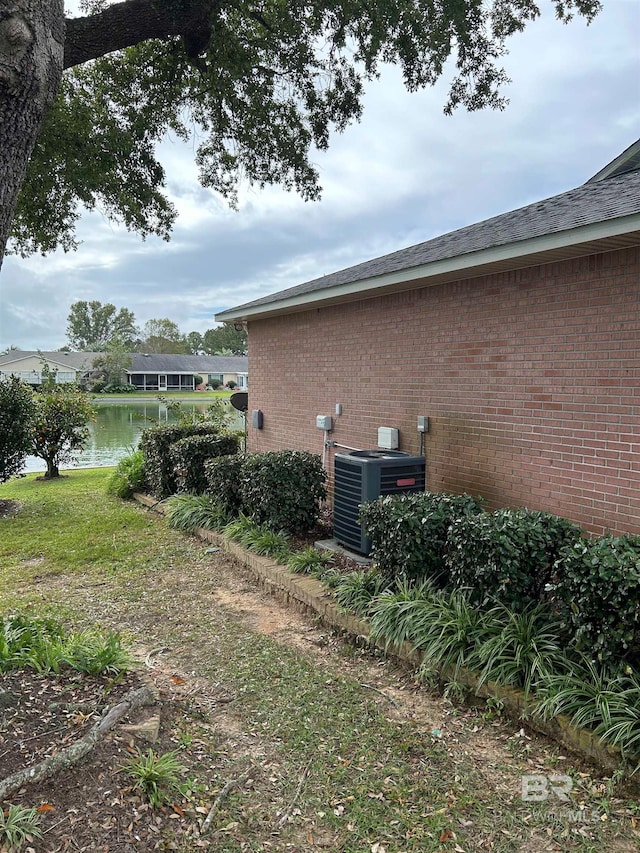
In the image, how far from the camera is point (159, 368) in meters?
58.5

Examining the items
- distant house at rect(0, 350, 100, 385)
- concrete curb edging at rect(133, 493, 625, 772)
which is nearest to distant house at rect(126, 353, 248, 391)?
distant house at rect(0, 350, 100, 385)

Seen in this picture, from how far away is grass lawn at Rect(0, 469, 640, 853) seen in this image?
2.35m

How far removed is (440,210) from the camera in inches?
503

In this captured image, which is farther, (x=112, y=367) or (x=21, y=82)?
(x=112, y=367)

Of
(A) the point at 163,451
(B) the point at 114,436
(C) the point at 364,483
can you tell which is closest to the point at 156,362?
(B) the point at 114,436

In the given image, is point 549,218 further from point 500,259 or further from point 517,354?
point 517,354

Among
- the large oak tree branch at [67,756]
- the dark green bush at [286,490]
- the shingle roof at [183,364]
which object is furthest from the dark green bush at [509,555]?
the shingle roof at [183,364]

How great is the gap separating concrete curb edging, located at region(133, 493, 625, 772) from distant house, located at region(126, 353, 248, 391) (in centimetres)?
5135

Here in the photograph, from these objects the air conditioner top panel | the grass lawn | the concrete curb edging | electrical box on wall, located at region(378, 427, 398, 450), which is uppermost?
electrical box on wall, located at region(378, 427, 398, 450)

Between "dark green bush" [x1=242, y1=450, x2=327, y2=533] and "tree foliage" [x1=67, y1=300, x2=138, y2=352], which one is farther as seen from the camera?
"tree foliage" [x1=67, y1=300, x2=138, y2=352]

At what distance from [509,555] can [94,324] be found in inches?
3706

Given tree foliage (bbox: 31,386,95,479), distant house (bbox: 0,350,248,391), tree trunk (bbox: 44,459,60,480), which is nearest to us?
tree foliage (bbox: 31,386,95,479)

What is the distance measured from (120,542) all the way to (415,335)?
447cm

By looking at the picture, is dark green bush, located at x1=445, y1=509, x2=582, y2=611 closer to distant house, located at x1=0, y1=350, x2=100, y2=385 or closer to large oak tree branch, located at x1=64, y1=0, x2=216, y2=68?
large oak tree branch, located at x1=64, y1=0, x2=216, y2=68
